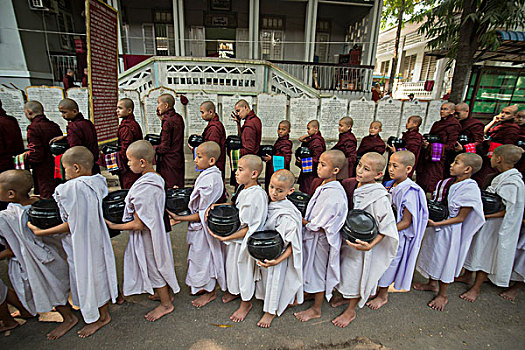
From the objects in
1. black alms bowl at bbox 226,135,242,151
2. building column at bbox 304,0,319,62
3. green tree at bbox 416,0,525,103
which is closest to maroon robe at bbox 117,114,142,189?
black alms bowl at bbox 226,135,242,151

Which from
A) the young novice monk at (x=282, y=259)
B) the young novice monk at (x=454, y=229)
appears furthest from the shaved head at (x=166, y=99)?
the young novice monk at (x=454, y=229)

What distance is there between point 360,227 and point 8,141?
→ 4.37 meters

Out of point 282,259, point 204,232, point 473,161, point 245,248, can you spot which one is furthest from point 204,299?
point 473,161

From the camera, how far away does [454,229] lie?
2482 millimetres

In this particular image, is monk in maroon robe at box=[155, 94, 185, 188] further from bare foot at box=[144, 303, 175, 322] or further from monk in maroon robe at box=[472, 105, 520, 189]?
monk in maroon robe at box=[472, 105, 520, 189]

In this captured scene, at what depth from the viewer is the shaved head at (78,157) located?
197 cm

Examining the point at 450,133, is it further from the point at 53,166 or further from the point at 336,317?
the point at 53,166

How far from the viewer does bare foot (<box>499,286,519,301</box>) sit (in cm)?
273

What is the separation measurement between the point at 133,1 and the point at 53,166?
12.3 m

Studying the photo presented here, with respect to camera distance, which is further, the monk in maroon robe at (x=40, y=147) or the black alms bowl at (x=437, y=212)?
the monk in maroon robe at (x=40, y=147)

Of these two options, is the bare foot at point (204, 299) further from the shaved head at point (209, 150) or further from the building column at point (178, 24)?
the building column at point (178, 24)

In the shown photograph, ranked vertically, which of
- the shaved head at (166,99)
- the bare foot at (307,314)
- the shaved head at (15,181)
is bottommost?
the bare foot at (307,314)

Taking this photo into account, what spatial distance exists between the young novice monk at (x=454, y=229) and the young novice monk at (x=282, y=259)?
4.34 ft

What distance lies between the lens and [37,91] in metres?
6.77
